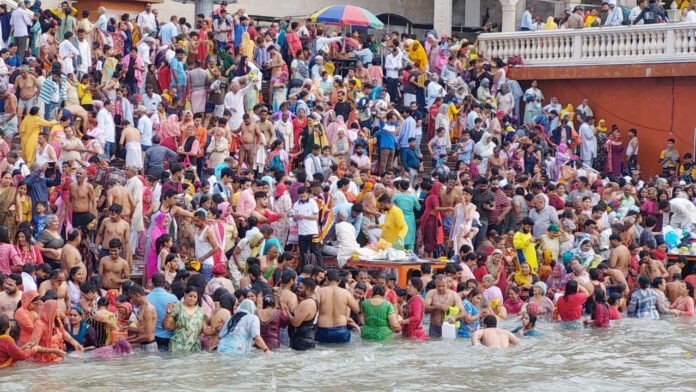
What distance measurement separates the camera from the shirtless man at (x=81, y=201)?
19.8m

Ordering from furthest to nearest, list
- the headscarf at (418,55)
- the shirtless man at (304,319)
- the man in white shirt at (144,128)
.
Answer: the headscarf at (418,55) < the man in white shirt at (144,128) < the shirtless man at (304,319)

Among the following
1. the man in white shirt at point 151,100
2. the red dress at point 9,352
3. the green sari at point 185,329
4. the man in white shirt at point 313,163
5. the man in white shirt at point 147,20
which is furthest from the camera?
the man in white shirt at point 147,20

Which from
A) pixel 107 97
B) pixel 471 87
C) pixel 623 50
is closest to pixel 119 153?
pixel 107 97

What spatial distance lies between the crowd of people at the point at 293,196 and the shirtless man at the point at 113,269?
0.10ft

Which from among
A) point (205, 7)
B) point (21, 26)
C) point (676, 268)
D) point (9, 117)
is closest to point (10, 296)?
point (9, 117)

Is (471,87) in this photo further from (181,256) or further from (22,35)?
(181,256)

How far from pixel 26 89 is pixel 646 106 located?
13157mm

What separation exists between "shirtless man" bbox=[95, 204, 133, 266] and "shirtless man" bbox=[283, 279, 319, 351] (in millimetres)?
2723

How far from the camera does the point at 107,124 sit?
74.0 feet

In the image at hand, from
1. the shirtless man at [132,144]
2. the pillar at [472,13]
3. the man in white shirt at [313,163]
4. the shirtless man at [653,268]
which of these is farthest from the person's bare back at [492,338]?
the pillar at [472,13]

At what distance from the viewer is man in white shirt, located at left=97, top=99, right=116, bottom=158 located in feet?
73.8

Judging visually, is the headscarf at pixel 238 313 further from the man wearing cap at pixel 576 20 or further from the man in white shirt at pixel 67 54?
the man wearing cap at pixel 576 20

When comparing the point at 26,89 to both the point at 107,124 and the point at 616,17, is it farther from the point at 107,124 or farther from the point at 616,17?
the point at 616,17

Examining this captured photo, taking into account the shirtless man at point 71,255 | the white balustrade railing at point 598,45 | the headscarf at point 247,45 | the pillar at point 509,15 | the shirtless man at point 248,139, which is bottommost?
the shirtless man at point 71,255
